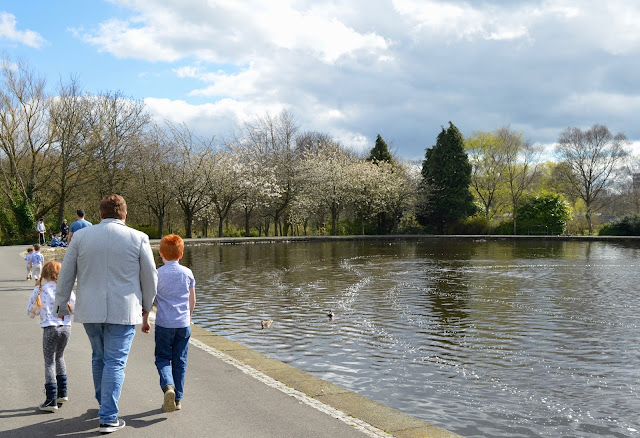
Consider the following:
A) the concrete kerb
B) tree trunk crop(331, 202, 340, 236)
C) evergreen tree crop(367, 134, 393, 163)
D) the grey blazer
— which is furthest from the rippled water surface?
evergreen tree crop(367, 134, 393, 163)

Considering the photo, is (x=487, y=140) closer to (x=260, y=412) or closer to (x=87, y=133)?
(x=87, y=133)

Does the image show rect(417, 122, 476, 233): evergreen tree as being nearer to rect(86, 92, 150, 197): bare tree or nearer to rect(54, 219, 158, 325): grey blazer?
rect(86, 92, 150, 197): bare tree

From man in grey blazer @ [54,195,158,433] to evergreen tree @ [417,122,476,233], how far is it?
176 feet

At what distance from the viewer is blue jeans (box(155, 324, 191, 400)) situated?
5.46 m

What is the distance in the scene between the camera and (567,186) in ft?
223

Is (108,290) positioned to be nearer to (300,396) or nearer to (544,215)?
(300,396)

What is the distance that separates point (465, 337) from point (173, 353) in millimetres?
6789

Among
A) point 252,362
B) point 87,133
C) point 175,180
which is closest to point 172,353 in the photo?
point 252,362

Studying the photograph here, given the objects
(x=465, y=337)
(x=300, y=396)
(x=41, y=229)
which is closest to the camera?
(x=300, y=396)

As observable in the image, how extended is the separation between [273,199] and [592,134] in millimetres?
35889

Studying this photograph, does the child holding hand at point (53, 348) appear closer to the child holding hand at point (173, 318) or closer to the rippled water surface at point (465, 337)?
the child holding hand at point (173, 318)

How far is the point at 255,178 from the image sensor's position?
5550 cm

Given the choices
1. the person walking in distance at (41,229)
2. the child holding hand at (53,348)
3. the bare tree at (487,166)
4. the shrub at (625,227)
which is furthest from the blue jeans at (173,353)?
the bare tree at (487,166)

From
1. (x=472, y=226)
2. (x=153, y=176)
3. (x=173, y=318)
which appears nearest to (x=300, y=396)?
(x=173, y=318)
